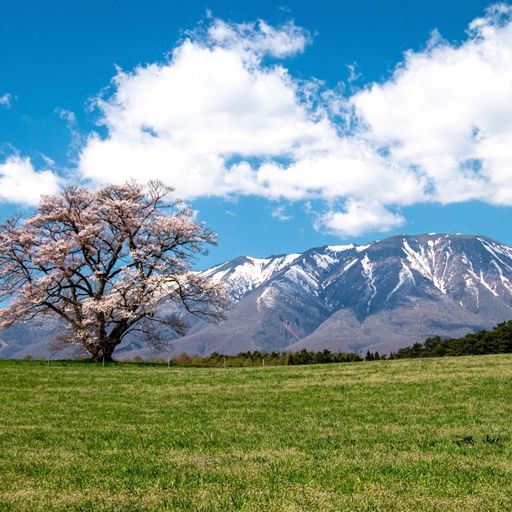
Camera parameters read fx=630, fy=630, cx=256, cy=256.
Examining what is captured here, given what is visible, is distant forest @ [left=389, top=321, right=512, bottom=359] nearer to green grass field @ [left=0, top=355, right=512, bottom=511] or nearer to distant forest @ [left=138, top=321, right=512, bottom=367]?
distant forest @ [left=138, top=321, right=512, bottom=367]

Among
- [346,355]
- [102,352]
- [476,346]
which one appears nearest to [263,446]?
[102,352]

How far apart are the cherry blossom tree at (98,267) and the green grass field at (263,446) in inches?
1088

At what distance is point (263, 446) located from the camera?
53.9 ft


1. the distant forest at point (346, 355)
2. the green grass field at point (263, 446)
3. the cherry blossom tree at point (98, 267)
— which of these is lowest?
the green grass field at point (263, 446)

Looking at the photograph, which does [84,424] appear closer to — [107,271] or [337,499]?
[337,499]

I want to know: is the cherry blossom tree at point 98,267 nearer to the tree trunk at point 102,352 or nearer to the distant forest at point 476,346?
the tree trunk at point 102,352

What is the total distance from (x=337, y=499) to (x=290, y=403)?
15810 mm

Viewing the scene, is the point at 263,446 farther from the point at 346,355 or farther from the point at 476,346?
the point at 476,346

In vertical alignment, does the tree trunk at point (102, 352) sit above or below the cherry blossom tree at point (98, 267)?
below

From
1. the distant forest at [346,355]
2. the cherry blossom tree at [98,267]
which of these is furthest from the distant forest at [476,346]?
the cherry blossom tree at [98,267]

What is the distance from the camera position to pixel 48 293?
6169 centimetres

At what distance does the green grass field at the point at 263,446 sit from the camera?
11094mm

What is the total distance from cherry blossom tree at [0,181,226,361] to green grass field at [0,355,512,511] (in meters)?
27.6

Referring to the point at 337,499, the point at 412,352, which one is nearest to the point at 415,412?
the point at 337,499
